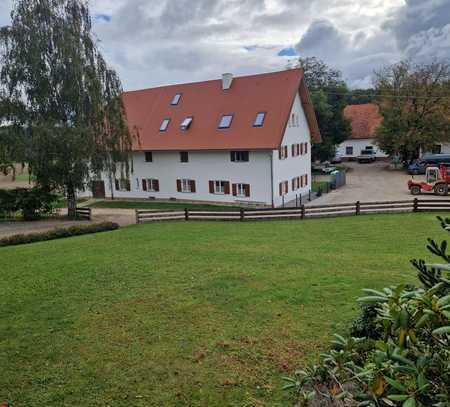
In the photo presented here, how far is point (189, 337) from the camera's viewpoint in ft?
20.2

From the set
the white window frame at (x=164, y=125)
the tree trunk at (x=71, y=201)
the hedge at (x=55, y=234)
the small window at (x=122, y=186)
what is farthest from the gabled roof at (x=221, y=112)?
the hedge at (x=55, y=234)

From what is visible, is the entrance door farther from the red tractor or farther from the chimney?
the red tractor

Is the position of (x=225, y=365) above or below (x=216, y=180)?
below

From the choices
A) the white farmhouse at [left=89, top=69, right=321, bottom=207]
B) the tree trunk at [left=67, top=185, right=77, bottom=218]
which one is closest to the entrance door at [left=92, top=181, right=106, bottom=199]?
the white farmhouse at [left=89, top=69, right=321, bottom=207]

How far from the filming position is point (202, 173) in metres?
30.0

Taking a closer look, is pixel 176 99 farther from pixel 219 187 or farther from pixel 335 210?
pixel 335 210

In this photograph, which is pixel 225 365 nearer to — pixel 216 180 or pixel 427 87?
pixel 216 180

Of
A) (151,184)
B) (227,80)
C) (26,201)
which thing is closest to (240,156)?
(227,80)

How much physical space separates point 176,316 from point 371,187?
103 feet

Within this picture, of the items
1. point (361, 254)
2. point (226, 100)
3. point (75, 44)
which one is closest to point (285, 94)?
point (226, 100)

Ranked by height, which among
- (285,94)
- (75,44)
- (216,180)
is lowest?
(216,180)

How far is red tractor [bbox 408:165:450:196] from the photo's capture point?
94.0 ft

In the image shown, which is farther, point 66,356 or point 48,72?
point 48,72

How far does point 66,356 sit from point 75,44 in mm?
20476
